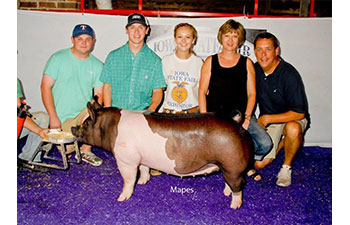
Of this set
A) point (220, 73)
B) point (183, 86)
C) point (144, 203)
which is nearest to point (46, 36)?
point (183, 86)

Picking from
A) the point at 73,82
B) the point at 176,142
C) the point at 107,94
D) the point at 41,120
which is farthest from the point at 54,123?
the point at 176,142

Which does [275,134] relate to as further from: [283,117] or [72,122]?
[72,122]

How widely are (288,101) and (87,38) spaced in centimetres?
217

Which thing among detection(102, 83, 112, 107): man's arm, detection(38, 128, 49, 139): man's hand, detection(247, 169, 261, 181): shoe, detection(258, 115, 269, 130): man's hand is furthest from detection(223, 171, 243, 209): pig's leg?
detection(38, 128, 49, 139): man's hand

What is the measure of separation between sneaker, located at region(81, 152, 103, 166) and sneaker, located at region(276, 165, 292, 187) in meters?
1.84

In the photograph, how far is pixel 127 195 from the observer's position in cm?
248

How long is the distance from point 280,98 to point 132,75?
151 cm

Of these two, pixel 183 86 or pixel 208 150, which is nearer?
pixel 208 150

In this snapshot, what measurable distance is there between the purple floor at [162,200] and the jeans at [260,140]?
0.29 m

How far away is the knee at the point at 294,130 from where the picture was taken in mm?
3018

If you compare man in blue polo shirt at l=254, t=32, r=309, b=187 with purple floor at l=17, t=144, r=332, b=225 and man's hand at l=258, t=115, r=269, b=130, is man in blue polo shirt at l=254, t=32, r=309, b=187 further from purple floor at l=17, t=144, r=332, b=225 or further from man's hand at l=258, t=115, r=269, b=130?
purple floor at l=17, t=144, r=332, b=225

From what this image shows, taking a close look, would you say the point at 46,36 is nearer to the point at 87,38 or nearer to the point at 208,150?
the point at 87,38

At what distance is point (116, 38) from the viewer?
12.6 feet

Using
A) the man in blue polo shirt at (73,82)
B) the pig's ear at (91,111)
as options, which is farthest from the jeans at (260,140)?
the man in blue polo shirt at (73,82)
